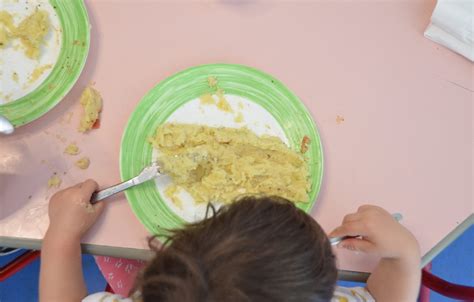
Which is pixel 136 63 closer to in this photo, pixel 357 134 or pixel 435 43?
pixel 357 134

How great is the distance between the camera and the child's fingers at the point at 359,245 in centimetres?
68

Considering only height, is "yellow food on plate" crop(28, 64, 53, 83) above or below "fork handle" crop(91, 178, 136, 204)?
above

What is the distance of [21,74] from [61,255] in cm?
29

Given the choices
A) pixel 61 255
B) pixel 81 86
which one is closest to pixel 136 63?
pixel 81 86

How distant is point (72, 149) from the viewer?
735mm

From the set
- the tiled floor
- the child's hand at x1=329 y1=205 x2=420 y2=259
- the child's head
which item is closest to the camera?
the child's head

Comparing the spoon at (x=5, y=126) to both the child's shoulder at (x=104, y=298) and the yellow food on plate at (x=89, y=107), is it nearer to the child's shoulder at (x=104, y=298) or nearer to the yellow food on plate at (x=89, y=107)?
the yellow food on plate at (x=89, y=107)

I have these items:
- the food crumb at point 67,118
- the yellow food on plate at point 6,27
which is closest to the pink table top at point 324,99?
the food crumb at point 67,118

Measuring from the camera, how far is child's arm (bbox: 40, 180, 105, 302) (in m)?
0.70

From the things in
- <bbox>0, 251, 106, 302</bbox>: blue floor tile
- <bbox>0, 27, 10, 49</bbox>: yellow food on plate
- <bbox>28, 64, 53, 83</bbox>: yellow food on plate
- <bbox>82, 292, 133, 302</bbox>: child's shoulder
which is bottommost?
<bbox>0, 251, 106, 302</bbox>: blue floor tile

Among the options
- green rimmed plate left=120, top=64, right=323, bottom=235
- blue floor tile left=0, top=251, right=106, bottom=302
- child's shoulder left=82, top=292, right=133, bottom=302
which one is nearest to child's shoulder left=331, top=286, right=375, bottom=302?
green rimmed plate left=120, top=64, right=323, bottom=235

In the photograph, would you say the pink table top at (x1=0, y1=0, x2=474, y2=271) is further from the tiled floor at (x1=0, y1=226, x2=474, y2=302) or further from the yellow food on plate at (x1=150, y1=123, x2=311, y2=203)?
the tiled floor at (x1=0, y1=226, x2=474, y2=302)

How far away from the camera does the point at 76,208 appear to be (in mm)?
693

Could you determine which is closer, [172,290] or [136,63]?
[172,290]
